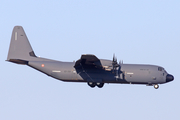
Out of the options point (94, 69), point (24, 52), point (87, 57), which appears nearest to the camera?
point (87, 57)

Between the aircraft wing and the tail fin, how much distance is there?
5.98 metres

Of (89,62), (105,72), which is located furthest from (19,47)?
(105,72)

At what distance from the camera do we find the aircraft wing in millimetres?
25423

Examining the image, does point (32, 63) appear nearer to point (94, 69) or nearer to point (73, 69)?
point (73, 69)

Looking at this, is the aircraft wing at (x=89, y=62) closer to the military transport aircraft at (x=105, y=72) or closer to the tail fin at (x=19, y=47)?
the military transport aircraft at (x=105, y=72)

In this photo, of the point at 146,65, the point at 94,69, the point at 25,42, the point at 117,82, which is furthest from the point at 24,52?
the point at 146,65

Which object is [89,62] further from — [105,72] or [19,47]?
[19,47]

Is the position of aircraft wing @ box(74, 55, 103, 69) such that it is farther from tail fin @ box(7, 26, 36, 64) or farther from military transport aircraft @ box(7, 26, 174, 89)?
tail fin @ box(7, 26, 36, 64)

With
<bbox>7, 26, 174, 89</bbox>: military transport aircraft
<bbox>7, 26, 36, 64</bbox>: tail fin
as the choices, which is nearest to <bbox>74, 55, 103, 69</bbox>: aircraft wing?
<bbox>7, 26, 174, 89</bbox>: military transport aircraft

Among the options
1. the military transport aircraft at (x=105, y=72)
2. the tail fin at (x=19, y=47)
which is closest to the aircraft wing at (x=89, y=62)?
the military transport aircraft at (x=105, y=72)

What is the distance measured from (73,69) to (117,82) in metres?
4.46

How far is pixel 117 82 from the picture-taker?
92.0 ft

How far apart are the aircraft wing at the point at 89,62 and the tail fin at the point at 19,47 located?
5.98 m

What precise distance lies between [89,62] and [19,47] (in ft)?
27.1
